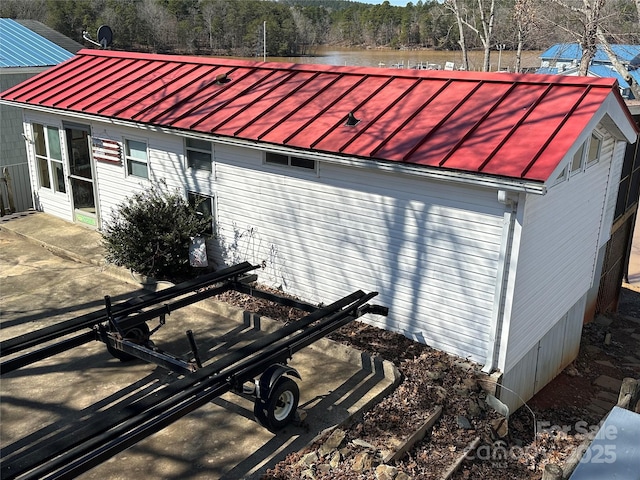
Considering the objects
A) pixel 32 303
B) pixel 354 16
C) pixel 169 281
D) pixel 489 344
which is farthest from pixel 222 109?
pixel 354 16

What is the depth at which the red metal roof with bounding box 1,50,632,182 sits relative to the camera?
733cm

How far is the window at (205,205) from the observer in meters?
10.3

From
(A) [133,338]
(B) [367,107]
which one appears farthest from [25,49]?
(A) [133,338]

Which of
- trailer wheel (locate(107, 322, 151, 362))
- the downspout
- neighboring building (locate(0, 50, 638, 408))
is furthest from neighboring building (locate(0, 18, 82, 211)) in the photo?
the downspout

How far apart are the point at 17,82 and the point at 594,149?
1435cm

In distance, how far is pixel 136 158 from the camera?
1140 cm

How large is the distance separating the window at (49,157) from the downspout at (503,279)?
9.98 meters

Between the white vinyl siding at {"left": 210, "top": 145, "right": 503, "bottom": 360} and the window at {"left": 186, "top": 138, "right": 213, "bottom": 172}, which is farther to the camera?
the window at {"left": 186, "top": 138, "right": 213, "bottom": 172}

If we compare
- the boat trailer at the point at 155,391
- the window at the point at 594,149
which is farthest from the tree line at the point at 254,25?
the boat trailer at the point at 155,391

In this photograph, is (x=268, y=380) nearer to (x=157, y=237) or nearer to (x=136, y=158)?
(x=157, y=237)

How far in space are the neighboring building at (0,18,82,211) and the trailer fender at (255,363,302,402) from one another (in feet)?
37.4

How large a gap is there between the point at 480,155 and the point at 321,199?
8.46ft

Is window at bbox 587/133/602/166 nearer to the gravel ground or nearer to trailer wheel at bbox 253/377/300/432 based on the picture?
the gravel ground

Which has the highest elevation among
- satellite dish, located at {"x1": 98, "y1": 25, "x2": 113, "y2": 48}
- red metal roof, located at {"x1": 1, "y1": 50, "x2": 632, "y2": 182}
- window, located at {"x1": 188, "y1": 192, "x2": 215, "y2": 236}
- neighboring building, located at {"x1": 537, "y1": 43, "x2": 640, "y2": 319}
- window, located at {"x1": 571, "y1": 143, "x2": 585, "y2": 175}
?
satellite dish, located at {"x1": 98, "y1": 25, "x2": 113, "y2": 48}
